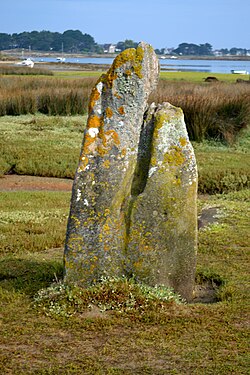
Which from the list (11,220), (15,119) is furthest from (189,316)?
(15,119)

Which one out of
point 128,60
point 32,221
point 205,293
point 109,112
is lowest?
point 32,221

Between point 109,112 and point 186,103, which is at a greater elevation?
point 109,112

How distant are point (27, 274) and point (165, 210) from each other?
2.21m

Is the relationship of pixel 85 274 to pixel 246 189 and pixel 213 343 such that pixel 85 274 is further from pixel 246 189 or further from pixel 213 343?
pixel 246 189

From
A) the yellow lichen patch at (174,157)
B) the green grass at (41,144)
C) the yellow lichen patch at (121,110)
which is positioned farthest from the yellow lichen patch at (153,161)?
the green grass at (41,144)

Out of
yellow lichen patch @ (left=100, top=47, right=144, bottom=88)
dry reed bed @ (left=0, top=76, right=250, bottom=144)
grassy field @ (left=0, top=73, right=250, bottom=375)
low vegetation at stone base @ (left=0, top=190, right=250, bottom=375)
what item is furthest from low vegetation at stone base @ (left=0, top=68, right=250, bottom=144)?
yellow lichen patch @ (left=100, top=47, right=144, bottom=88)

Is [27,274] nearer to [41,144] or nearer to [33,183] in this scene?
[33,183]

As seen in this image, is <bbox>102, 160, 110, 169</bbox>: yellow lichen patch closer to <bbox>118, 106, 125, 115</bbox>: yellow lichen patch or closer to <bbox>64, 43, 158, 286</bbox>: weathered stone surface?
<bbox>64, 43, 158, 286</bbox>: weathered stone surface

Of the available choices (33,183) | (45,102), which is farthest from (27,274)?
(45,102)

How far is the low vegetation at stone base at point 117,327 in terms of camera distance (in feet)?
20.2

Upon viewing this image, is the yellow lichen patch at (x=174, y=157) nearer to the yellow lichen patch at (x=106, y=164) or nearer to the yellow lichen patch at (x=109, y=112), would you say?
the yellow lichen patch at (x=106, y=164)

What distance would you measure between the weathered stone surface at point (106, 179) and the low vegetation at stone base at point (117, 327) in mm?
302

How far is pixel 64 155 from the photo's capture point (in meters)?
19.9

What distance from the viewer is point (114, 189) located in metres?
7.67
